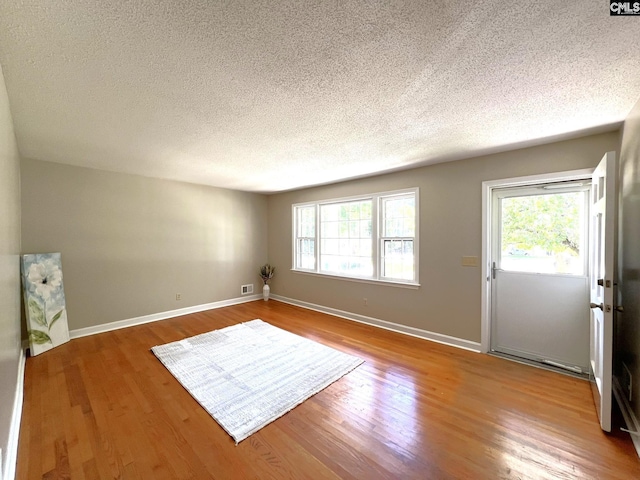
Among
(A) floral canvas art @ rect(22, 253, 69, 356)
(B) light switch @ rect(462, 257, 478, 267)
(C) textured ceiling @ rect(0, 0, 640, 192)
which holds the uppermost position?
(C) textured ceiling @ rect(0, 0, 640, 192)

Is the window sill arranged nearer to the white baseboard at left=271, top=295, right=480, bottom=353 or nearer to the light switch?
the white baseboard at left=271, top=295, right=480, bottom=353

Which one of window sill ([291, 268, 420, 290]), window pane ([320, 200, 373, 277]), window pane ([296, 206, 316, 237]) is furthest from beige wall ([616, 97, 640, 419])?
window pane ([296, 206, 316, 237])

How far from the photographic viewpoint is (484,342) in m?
3.05

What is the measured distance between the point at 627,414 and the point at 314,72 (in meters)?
3.28

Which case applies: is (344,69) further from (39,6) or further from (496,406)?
(496,406)

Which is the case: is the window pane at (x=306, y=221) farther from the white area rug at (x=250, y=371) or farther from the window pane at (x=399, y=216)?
the white area rug at (x=250, y=371)

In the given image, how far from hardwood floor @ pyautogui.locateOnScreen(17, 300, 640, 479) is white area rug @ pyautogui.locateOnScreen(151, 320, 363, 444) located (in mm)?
98

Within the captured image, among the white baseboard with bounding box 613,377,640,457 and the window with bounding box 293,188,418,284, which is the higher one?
the window with bounding box 293,188,418,284

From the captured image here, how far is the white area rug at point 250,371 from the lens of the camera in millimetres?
2041

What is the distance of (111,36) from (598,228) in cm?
352

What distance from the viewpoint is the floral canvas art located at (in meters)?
3.09

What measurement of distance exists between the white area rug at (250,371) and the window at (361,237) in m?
1.57

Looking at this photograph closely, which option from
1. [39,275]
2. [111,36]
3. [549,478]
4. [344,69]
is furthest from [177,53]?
[39,275]

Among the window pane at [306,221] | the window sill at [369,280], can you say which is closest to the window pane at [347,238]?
the window sill at [369,280]
